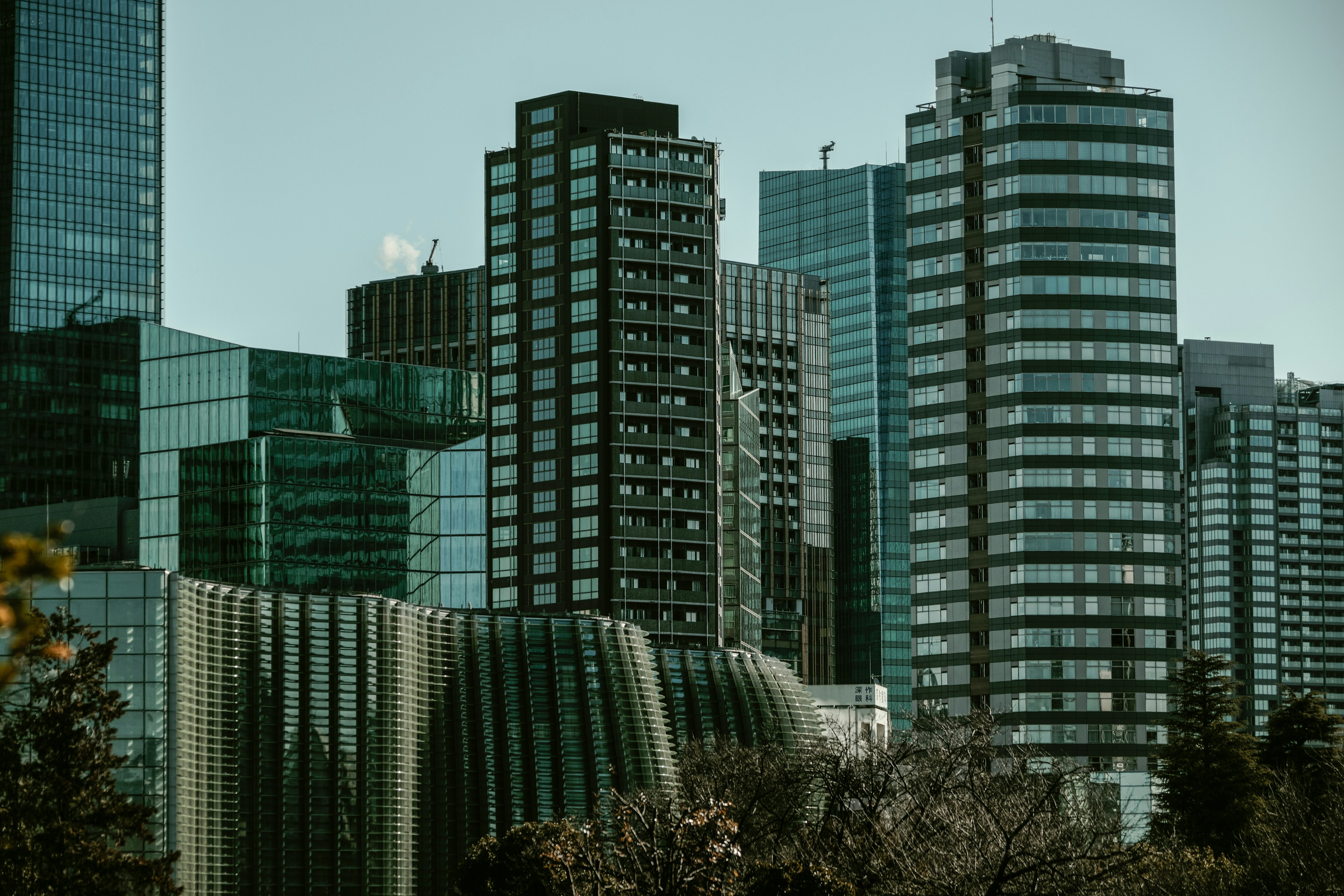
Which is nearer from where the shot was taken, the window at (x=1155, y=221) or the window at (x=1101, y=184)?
the window at (x=1155, y=221)

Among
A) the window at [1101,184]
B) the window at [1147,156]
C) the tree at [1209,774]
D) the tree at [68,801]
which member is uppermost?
the window at [1147,156]

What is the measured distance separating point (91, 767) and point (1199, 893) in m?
38.8

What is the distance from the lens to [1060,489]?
19425 centimetres

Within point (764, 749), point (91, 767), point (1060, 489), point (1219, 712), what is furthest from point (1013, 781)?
point (1060, 489)

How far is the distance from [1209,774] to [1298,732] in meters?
11.6

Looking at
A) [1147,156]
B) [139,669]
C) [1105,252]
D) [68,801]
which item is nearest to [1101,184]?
[1147,156]

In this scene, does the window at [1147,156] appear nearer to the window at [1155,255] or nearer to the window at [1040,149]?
the window at [1040,149]

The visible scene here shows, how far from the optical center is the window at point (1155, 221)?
198 meters

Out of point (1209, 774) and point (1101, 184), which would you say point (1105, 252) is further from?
point (1209, 774)

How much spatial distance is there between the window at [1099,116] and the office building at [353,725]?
77977 millimetres

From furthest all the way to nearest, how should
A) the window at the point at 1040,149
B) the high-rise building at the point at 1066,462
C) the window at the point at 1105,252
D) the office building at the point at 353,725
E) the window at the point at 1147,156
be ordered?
1. the window at the point at 1147,156
2. the window at the point at 1040,149
3. the window at the point at 1105,252
4. the high-rise building at the point at 1066,462
5. the office building at the point at 353,725

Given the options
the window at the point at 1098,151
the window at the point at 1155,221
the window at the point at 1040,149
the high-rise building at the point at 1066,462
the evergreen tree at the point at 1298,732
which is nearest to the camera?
the evergreen tree at the point at 1298,732

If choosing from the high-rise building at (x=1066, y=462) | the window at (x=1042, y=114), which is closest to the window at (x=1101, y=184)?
the high-rise building at (x=1066, y=462)

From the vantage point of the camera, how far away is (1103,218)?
648 ft
